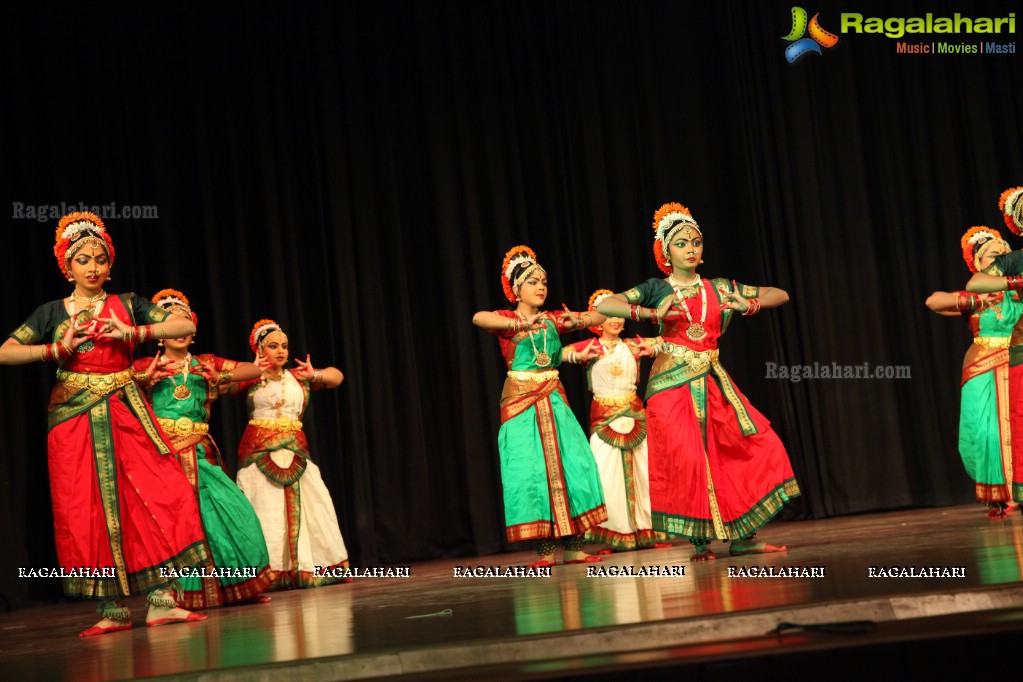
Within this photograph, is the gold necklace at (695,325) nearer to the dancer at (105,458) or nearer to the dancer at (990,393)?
the dancer at (990,393)

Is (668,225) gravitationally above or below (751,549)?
above

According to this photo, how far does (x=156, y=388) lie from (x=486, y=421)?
273 cm

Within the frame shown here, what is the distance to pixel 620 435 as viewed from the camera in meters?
6.80

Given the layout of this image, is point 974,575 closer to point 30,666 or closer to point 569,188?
point 30,666

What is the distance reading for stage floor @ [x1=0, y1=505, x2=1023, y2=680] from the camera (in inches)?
100

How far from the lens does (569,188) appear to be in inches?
313

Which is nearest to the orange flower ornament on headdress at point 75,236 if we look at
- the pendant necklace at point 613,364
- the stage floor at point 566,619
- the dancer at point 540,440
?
the stage floor at point 566,619

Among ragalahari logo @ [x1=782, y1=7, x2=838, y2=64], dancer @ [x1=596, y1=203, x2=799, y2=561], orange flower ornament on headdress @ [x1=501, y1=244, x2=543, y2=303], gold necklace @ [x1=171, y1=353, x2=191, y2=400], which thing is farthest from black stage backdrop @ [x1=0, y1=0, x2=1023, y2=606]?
dancer @ [x1=596, y1=203, x2=799, y2=561]

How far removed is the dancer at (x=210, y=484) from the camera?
207 inches

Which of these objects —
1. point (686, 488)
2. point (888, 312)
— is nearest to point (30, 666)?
point (686, 488)

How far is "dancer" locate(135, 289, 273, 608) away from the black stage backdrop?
1727 millimetres

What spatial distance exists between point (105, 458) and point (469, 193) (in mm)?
3889

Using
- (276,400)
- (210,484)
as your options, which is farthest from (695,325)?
(276,400)

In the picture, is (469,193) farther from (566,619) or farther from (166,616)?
(566,619)
